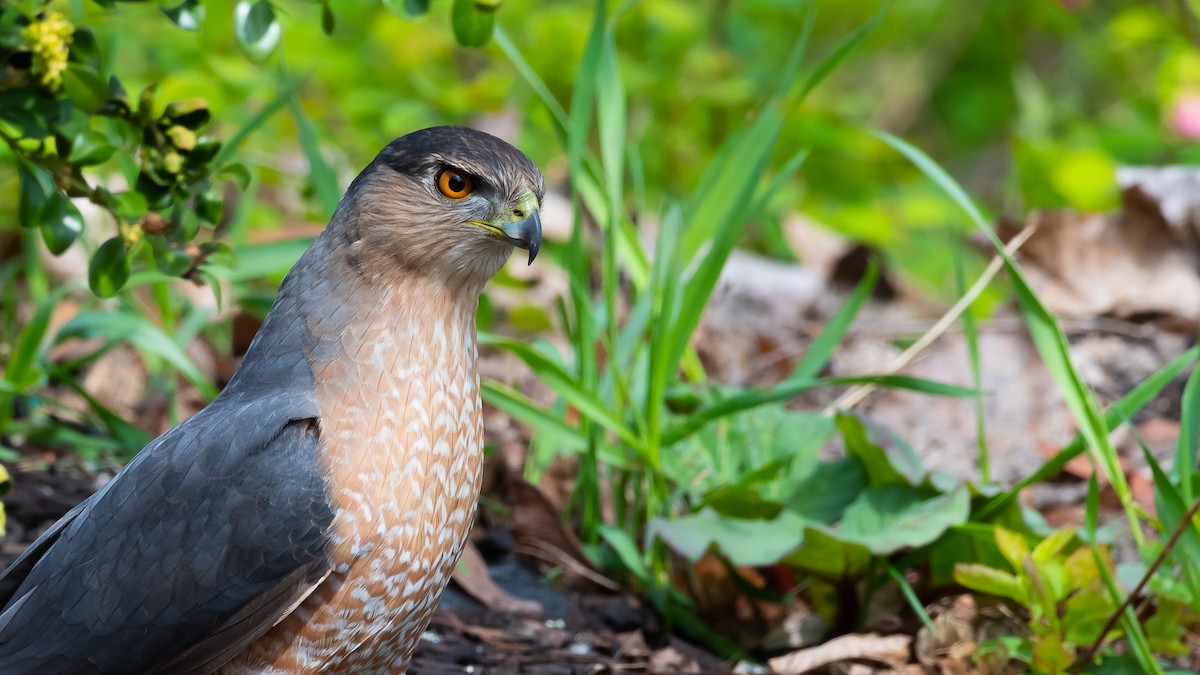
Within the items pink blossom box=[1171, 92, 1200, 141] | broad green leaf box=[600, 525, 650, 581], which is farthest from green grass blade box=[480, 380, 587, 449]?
pink blossom box=[1171, 92, 1200, 141]

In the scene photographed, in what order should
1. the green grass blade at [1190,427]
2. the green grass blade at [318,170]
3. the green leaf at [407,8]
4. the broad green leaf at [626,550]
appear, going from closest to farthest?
the green leaf at [407,8] → the green grass blade at [1190,427] → the broad green leaf at [626,550] → the green grass blade at [318,170]

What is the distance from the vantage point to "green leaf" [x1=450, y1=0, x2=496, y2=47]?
2.65 metres

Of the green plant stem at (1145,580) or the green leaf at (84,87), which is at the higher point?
the green leaf at (84,87)


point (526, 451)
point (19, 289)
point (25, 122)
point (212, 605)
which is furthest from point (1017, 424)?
point (19, 289)

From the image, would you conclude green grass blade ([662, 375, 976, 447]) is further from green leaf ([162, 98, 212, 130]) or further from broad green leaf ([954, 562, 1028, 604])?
green leaf ([162, 98, 212, 130])

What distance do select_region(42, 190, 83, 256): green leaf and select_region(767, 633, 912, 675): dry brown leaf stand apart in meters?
1.93

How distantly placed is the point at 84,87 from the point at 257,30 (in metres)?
0.36

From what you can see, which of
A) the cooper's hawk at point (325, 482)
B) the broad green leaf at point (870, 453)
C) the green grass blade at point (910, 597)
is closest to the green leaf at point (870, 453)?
the broad green leaf at point (870, 453)

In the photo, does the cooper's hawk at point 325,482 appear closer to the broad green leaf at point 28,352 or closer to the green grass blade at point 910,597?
the broad green leaf at point 28,352

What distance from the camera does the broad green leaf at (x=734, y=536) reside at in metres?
3.01

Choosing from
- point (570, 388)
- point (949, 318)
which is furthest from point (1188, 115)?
point (570, 388)

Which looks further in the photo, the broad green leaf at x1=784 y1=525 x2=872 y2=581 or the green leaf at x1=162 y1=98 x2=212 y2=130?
the broad green leaf at x1=784 y1=525 x2=872 y2=581

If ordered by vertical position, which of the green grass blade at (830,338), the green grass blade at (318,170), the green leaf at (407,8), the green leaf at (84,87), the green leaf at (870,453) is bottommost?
the green leaf at (870,453)

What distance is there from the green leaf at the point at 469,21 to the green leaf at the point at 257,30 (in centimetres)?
38
